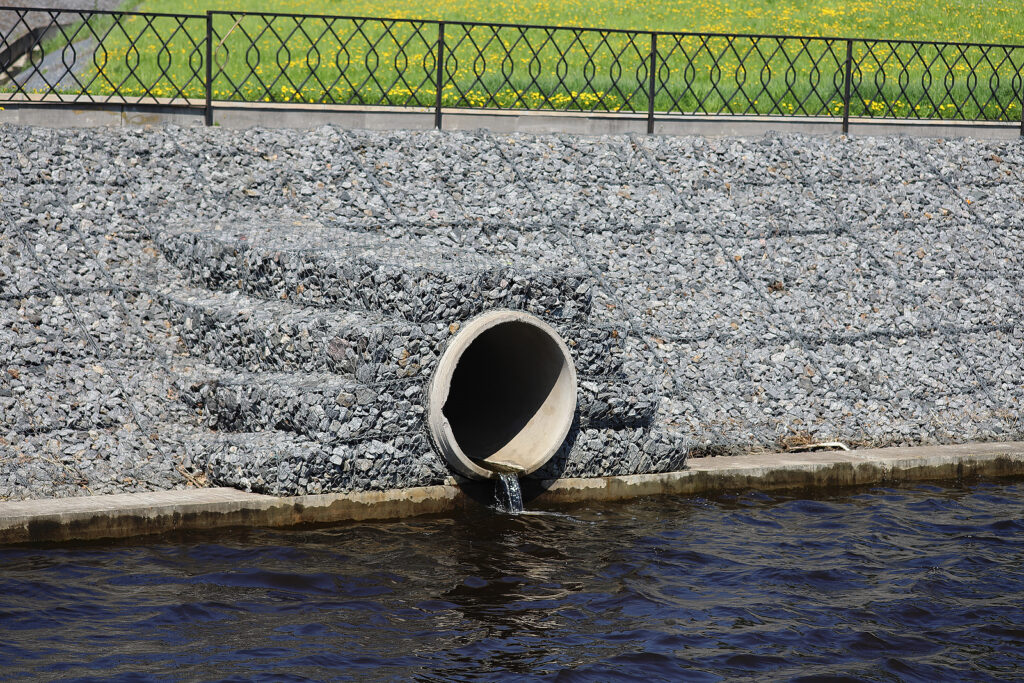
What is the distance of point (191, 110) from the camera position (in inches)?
473

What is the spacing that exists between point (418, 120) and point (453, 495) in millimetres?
5799

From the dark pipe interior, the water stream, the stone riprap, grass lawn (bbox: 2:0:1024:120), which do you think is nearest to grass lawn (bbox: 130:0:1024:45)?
grass lawn (bbox: 2:0:1024:120)

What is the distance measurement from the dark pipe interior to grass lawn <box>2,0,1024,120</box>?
906 centimetres

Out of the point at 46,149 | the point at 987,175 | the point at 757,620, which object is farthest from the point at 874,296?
the point at 46,149

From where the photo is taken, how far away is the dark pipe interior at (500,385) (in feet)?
28.7

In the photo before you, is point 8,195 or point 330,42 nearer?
point 8,195

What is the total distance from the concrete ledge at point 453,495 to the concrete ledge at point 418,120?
17.3ft

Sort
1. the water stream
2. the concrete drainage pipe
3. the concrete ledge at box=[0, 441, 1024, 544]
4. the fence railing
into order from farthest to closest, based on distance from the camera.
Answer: the fence railing, the water stream, the concrete drainage pipe, the concrete ledge at box=[0, 441, 1024, 544]

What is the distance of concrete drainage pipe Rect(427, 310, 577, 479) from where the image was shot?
8117 millimetres

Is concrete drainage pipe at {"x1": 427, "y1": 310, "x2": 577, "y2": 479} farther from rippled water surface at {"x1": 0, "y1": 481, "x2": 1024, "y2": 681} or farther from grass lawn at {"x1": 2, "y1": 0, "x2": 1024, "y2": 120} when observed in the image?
grass lawn at {"x1": 2, "y1": 0, "x2": 1024, "y2": 120}

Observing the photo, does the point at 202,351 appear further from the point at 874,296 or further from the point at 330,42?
the point at 330,42

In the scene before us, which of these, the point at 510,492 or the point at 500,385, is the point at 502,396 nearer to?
the point at 500,385

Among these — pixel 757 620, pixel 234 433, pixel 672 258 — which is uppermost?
pixel 672 258

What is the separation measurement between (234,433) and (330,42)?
21.0 m
